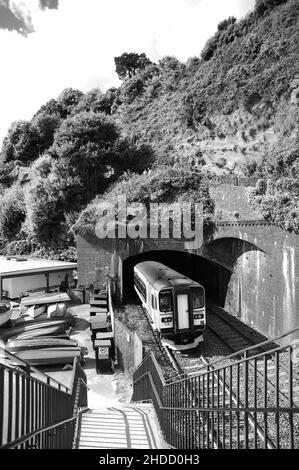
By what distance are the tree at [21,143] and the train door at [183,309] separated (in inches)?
1365

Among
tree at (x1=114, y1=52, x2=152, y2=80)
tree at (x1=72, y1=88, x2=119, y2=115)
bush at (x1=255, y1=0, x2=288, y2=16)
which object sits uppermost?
tree at (x1=114, y1=52, x2=152, y2=80)

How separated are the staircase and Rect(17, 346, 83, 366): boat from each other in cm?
717

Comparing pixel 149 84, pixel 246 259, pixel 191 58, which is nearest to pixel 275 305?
pixel 246 259

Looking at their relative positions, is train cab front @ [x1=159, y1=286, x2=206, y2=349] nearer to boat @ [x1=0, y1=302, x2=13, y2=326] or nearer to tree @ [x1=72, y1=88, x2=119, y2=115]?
boat @ [x1=0, y1=302, x2=13, y2=326]

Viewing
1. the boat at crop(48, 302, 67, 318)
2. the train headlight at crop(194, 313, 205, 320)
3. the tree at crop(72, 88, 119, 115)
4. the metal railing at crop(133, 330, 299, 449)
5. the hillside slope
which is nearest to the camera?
the metal railing at crop(133, 330, 299, 449)

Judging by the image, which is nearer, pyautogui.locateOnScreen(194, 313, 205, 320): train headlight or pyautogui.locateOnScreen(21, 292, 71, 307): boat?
pyautogui.locateOnScreen(194, 313, 205, 320): train headlight

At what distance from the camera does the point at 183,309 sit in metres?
14.7

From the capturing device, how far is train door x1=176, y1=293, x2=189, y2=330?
1446 cm

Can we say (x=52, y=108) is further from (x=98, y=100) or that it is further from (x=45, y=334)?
(x=45, y=334)

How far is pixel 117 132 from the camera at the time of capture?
1298 inches

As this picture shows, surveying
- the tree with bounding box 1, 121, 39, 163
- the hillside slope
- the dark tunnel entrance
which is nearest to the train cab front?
the dark tunnel entrance

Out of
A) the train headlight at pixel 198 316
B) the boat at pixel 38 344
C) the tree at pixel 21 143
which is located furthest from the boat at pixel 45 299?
the tree at pixel 21 143

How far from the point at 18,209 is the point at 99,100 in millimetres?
21238
